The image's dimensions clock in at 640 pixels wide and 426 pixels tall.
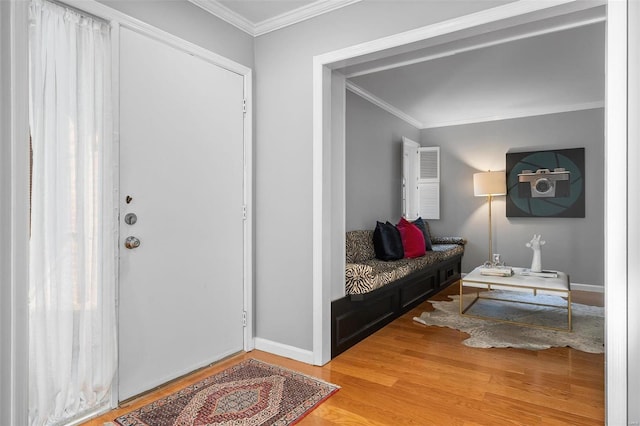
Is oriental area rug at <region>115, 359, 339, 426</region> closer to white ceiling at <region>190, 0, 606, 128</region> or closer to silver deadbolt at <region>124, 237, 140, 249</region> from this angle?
silver deadbolt at <region>124, 237, 140, 249</region>

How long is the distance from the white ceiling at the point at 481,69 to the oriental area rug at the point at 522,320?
2415 millimetres

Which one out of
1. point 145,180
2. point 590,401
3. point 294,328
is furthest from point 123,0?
point 590,401

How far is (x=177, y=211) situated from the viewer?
2.46m

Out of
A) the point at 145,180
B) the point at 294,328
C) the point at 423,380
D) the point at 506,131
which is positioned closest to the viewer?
the point at 145,180

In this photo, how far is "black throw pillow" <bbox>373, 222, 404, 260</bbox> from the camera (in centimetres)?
414

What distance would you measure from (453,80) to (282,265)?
2954mm

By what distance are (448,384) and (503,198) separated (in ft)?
13.2

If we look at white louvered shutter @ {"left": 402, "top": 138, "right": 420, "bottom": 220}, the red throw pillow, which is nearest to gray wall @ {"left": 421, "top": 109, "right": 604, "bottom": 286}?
white louvered shutter @ {"left": 402, "top": 138, "right": 420, "bottom": 220}

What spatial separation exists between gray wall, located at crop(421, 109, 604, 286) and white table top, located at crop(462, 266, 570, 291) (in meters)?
1.58

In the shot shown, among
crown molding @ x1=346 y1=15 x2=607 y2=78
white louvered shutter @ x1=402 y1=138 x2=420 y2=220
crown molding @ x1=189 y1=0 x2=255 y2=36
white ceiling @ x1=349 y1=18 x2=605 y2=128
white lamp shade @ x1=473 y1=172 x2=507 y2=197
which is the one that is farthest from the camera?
white louvered shutter @ x1=402 y1=138 x2=420 y2=220

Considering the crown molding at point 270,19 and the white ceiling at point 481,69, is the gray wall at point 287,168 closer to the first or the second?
the crown molding at point 270,19

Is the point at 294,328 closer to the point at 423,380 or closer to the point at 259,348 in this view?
the point at 259,348

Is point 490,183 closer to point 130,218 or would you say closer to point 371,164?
point 371,164
